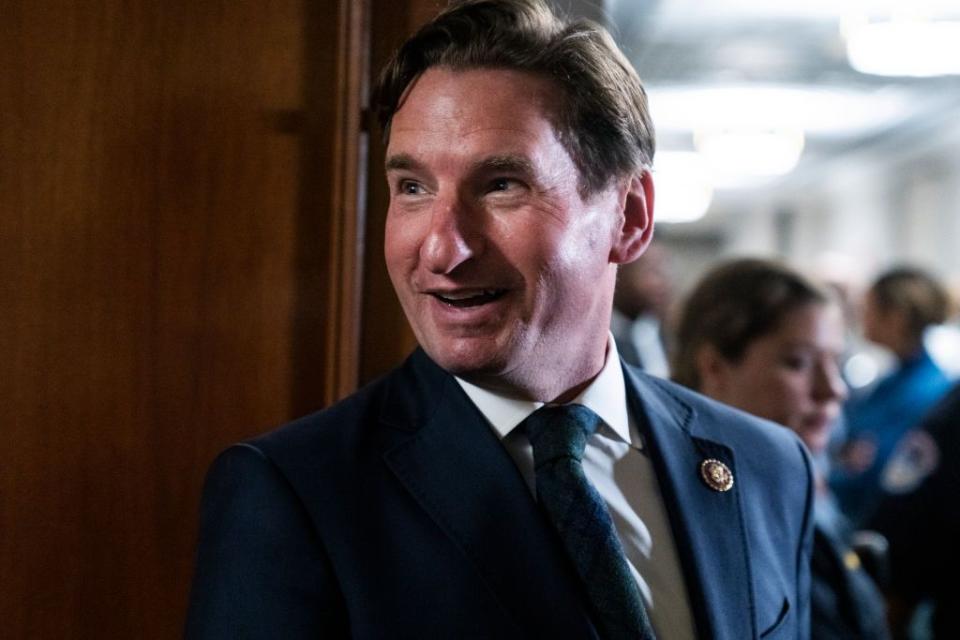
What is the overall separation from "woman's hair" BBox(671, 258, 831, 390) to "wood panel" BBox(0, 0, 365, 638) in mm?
1079

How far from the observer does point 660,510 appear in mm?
1281

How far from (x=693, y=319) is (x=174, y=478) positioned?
1.31 metres

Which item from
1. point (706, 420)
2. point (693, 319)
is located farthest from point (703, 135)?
point (706, 420)

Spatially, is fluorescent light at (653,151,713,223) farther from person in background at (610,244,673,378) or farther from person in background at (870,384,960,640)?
person in background at (870,384,960,640)

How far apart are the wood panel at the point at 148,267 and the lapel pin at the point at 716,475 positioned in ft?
1.60

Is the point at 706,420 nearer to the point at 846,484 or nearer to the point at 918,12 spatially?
the point at 846,484

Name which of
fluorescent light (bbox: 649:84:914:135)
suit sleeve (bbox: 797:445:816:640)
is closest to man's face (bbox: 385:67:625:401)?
suit sleeve (bbox: 797:445:816:640)

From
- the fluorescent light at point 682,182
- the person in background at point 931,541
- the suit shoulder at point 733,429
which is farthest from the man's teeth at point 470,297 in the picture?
the fluorescent light at point 682,182

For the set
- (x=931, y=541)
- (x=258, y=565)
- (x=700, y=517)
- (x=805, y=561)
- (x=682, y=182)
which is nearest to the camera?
(x=258, y=565)

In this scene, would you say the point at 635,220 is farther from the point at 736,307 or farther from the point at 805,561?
the point at 736,307

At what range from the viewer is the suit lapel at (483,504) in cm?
110

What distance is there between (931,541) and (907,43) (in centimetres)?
283

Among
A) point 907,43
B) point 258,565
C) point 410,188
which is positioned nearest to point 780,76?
point 907,43

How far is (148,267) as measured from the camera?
4.22 ft
